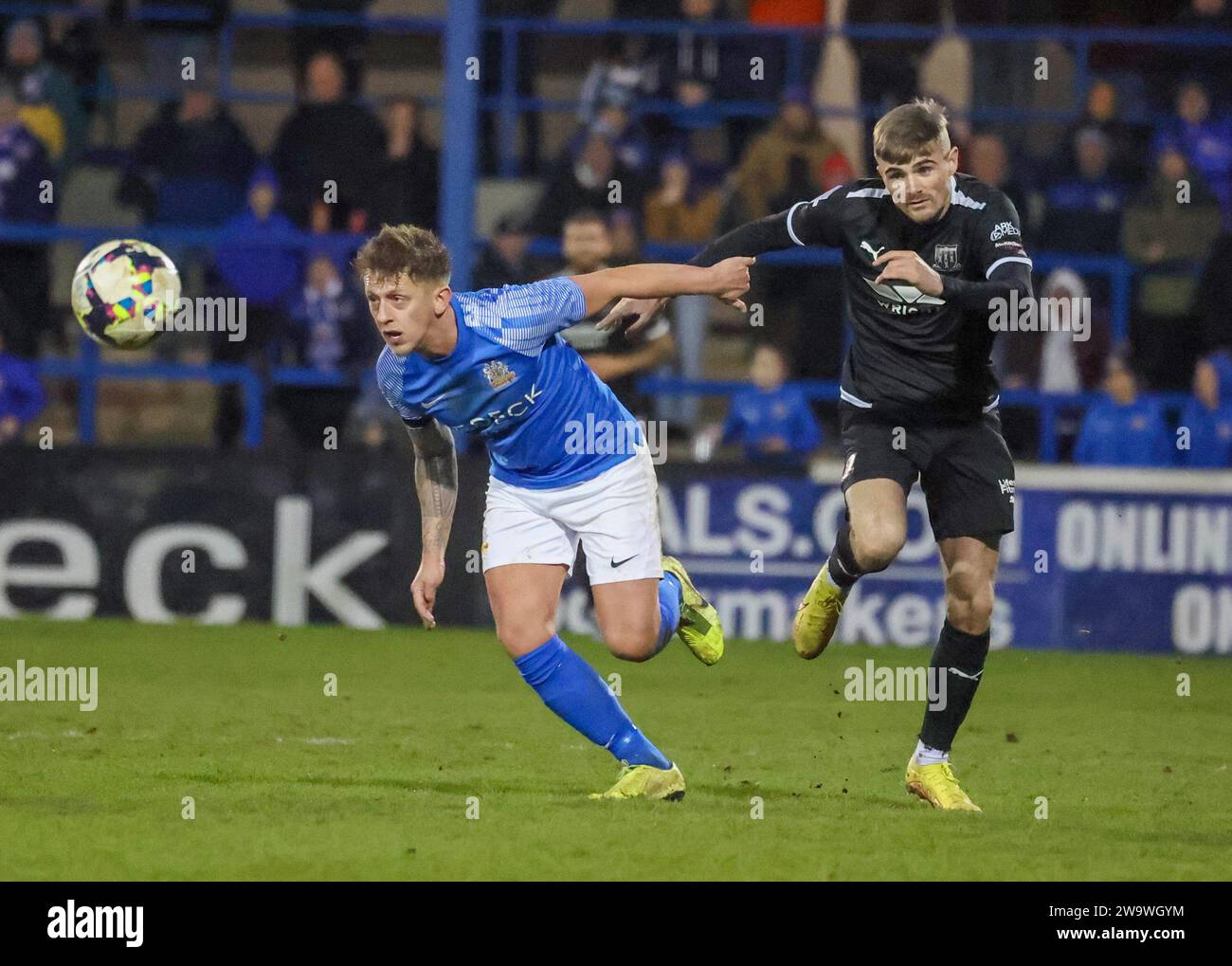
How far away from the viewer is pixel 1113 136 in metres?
14.1

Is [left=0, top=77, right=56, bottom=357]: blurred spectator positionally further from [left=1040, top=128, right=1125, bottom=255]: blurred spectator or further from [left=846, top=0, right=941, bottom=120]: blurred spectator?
[left=1040, top=128, right=1125, bottom=255]: blurred spectator

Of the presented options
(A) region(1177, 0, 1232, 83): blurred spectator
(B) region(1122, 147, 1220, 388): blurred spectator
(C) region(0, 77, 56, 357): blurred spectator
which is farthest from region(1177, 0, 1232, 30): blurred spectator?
(C) region(0, 77, 56, 357): blurred spectator

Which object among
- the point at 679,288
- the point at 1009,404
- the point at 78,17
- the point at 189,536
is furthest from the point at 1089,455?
the point at 78,17

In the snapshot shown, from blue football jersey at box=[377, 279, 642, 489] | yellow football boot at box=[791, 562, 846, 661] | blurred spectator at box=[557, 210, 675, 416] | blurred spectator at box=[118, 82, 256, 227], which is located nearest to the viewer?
blue football jersey at box=[377, 279, 642, 489]

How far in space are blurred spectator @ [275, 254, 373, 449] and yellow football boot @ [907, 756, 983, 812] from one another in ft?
22.7

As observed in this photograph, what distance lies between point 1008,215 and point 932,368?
61 cm

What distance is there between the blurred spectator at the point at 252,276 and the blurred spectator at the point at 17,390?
46.9 inches

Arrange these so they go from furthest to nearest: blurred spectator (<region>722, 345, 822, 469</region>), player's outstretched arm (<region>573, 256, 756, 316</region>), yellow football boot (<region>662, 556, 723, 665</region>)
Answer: blurred spectator (<region>722, 345, 822, 469</region>) → yellow football boot (<region>662, 556, 723, 665</region>) → player's outstretched arm (<region>573, 256, 756, 316</region>)

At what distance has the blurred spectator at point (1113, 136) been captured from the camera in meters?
13.9

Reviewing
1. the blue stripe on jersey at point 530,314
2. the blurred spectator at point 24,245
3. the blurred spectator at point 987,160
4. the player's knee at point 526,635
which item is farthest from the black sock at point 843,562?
the blurred spectator at point 24,245

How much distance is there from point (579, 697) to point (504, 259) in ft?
19.4

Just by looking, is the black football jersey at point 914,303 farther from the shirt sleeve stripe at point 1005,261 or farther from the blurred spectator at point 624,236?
the blurred spectator at point 624,236

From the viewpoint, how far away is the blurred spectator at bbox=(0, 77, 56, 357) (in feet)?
42.8

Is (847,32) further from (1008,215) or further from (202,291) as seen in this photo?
(1008,215)
